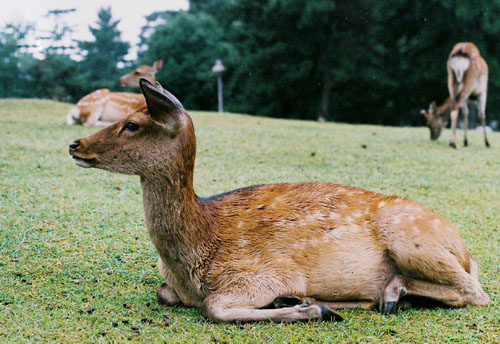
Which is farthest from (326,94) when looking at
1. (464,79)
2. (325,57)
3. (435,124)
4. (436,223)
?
(436,223)

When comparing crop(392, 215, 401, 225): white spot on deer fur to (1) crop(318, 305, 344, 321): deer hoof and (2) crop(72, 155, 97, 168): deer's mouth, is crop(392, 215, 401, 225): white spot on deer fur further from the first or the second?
(2) crop(72, 155, 97, 168): deer's mouth

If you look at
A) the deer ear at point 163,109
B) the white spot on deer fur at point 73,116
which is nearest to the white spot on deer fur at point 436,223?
the deer ear at point 163,109

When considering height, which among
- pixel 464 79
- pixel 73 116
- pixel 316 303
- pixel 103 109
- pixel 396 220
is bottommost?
pixel 316 303

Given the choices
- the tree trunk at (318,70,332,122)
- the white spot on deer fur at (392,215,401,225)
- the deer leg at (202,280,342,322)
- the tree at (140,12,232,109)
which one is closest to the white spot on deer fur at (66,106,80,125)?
the deer leg at (202,280,342,322)

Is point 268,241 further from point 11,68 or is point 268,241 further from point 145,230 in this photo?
point 11,68

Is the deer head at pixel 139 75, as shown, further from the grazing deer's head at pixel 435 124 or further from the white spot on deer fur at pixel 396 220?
A: the white spot on deer fur at pixel 396 220

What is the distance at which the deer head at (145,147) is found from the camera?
A: 313 cm

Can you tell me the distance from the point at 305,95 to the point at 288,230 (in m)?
28.5

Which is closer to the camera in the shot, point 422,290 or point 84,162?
point 84,162

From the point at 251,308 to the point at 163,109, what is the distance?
4.10 feet

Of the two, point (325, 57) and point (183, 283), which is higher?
point (325, 57)

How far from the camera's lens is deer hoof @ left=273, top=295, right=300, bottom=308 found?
3.19m

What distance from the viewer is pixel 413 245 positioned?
333cm

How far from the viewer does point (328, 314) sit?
10.2 feet
